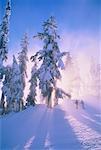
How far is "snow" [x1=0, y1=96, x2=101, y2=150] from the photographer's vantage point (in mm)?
22094

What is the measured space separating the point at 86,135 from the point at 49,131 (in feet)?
12.4

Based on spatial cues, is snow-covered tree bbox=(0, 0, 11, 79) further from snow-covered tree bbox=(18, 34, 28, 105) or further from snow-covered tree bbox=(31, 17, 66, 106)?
snow-covered tree bbox=(18, 34, 28, 105)

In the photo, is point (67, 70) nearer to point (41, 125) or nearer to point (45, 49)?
point (45, 49)

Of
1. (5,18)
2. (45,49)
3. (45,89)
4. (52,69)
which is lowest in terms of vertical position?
(45,89)

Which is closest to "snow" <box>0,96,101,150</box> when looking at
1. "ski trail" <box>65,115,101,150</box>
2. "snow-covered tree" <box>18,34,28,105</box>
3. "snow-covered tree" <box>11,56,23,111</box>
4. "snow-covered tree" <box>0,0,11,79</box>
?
"ski trail" <box>65,115,101,150</box>

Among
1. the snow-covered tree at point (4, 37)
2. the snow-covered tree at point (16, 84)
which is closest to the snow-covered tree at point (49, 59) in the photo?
the snow-covered tree at point (4, 37)

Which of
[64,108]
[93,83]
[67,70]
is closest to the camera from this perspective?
[64,108]

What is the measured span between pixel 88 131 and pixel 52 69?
41.2 feet

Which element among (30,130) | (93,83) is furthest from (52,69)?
(93,83)

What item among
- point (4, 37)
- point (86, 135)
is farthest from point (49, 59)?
point (86, 135)

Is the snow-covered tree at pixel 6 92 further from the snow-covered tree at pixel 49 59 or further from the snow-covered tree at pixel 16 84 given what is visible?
the snow-covered tree at pixel 49 59

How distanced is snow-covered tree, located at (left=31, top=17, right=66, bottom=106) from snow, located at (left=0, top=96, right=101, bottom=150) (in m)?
2.61

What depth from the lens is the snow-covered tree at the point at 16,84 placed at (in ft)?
183

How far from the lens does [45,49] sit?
1476 inches
